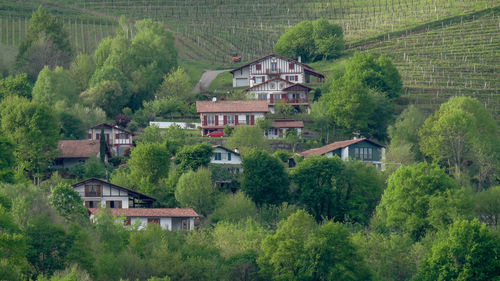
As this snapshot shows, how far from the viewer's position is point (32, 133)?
307ft

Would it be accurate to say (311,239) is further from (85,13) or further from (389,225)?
(85,13)

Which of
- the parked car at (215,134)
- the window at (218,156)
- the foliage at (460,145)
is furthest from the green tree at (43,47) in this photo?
the foliage at (460,145)

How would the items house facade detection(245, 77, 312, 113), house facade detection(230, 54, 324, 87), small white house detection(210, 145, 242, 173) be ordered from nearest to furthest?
small white house detection(210, 145, 242, 173) < house facade detection(245, 77, 312, 113) < house facade detection(230, 54, 324, 87)

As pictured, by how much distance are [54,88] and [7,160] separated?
27187 mm

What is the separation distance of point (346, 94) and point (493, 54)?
3525cm

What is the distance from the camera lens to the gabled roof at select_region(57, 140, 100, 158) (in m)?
96.2

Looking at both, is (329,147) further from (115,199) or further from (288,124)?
(115,199)

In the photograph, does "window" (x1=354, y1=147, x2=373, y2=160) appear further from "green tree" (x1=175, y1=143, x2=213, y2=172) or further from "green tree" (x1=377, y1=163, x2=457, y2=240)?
"green tree" (x1=175, y1=143, x2=213, y2=172)

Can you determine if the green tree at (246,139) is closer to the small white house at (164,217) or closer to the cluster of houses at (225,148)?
the cluster of houses at (225,148)

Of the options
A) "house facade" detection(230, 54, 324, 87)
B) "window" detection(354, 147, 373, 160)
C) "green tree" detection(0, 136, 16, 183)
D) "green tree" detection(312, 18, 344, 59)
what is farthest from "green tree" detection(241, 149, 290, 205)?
"green tree" detection(312, 18, 344, 59)

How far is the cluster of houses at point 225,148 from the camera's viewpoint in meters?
84.6

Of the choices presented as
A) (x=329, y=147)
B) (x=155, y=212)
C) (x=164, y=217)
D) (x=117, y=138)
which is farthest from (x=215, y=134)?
(x=164, y=217)

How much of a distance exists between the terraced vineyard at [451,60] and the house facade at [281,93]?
41.1ft

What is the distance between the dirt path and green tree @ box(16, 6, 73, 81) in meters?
15.6
